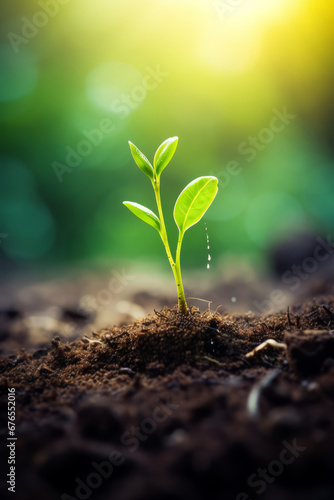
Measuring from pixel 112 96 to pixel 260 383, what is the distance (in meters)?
2.55

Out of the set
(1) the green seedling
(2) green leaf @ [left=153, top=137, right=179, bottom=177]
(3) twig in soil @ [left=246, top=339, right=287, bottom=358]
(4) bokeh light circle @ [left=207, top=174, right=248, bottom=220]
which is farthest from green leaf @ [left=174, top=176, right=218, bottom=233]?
(4) bokeh light circle @ [left=207, top=174, right=248, bottom=220]

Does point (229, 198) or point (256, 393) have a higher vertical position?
point (229, 198)

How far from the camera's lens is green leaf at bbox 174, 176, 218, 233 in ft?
3.31

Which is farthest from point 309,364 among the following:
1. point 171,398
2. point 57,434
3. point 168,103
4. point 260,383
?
point 168,103

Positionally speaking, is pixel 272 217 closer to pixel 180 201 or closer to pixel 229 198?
pixel 229 198

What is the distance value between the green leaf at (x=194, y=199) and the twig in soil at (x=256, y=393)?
1.74ft

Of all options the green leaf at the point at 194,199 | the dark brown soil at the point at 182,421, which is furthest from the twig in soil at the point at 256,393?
the green leaf at the point at 194,199

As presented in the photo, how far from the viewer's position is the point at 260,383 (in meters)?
0.69

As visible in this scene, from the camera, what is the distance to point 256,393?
64 centimetres

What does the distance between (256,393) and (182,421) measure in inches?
6.3

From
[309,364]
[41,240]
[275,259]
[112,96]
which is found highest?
[112,96]

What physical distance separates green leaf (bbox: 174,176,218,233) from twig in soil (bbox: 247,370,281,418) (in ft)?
1.74

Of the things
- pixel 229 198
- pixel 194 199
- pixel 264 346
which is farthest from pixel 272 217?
pixel 264 346

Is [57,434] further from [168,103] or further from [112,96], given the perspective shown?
[168,103]
